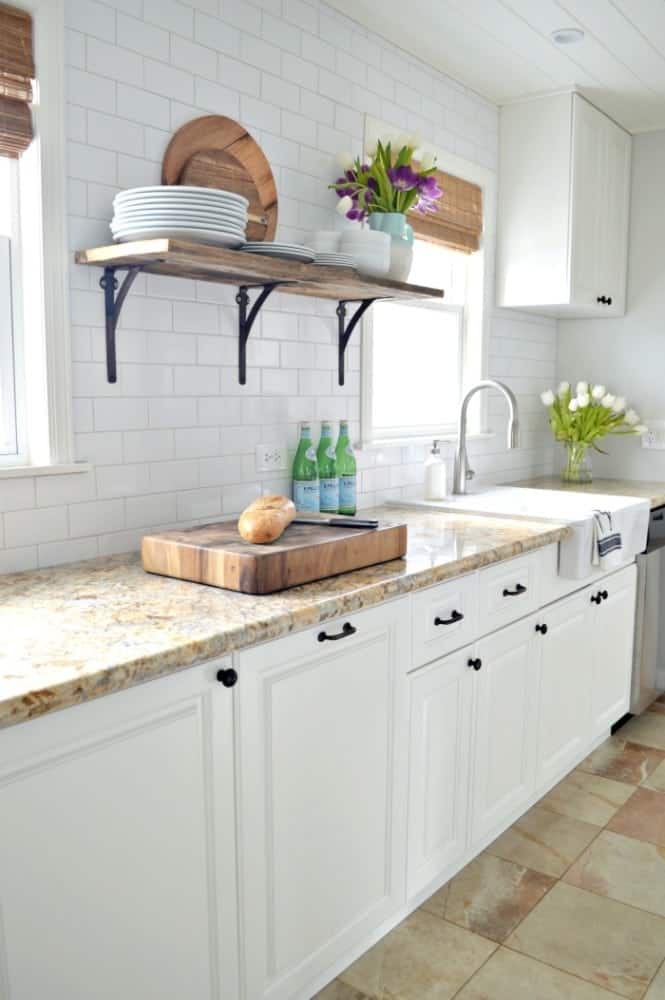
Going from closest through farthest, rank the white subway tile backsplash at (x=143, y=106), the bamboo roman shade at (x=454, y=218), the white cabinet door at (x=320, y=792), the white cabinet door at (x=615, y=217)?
1. the white cabinet door at (x=320, y=792)
2. the white subway tile backsplash at (x=143, y=106)
3. the bamboo roman shade at (x=454, y=218)
4. the white cabinet door at (x=615, y=217)

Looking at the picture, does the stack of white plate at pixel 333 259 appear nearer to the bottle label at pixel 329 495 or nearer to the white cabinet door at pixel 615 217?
the bottle label at pixel 329 495

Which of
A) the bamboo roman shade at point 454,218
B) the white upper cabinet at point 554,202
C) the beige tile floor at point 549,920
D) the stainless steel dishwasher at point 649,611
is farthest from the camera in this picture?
the white upper cabinet at point 554,202

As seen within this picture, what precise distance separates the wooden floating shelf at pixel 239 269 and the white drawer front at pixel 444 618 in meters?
0.87

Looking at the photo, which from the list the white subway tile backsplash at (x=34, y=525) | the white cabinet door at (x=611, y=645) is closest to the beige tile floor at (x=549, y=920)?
the white cabinet door at (x=611, y=645)

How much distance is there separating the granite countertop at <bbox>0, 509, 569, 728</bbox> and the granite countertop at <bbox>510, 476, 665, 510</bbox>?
1.53m

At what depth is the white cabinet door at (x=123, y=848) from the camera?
126 centimetres

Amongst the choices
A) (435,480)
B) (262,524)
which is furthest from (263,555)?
(435,480)

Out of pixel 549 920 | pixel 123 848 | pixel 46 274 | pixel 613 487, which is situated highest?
pixel 46 274

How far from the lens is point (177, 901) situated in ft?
5.00

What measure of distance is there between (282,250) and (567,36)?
1.60 metres

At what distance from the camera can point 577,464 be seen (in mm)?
4133

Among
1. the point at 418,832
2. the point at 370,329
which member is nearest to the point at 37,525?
the point at 418,832

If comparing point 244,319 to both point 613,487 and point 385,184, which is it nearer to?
point 385,184

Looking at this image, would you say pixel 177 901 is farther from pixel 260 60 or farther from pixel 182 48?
pixel 260 60
